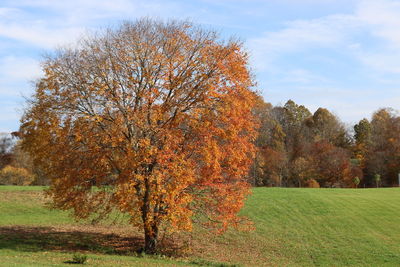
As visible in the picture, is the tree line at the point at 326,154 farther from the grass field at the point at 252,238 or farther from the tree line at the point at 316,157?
the grass field at the point at 252,238

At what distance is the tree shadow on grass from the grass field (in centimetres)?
4

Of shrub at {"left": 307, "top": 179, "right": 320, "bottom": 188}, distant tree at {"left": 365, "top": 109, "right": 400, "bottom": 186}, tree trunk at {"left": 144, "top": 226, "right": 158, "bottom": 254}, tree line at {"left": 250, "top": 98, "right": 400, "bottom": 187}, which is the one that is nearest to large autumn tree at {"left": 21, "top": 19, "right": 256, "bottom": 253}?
tree trunk at {"left": 144, "top": 226, "right": 158, "bottom": 254}

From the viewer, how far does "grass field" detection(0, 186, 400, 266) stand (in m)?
20.0

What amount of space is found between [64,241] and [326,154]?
2071 inches

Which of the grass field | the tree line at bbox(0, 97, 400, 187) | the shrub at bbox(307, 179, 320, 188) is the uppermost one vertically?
the tree line at bbox(0, 97, 400, 187)

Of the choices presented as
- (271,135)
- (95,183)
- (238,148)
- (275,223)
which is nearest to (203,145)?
(238,148)

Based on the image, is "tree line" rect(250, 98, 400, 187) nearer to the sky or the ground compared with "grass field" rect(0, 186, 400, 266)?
nearer to the sky

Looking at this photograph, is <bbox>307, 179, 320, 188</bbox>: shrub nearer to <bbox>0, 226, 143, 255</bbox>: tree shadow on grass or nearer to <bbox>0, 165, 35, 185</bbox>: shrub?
<bbox>0, 165, 35, 185</bbox>: shrub

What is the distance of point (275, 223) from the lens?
97.9ft

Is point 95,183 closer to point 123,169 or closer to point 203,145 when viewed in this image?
point 123,169

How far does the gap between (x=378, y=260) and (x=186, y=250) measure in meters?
10.1

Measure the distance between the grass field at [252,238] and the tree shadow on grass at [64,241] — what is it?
0.04 m

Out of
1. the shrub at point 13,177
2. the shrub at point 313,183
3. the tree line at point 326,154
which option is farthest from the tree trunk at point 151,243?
the shrub at point 313,183

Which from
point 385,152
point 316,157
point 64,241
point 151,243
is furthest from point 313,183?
point 64,241
